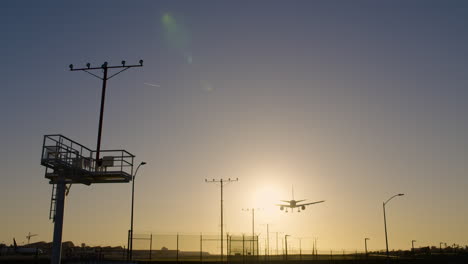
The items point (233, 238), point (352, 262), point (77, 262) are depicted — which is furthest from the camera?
point (352, 262)

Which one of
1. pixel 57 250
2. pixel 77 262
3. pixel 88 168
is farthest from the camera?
pixel 77 262

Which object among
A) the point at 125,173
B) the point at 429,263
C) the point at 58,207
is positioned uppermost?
the point at 125,173

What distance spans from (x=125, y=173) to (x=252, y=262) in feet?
104

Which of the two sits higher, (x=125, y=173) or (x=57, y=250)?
(x=125, y=173)

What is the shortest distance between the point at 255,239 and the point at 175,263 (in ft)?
40.4

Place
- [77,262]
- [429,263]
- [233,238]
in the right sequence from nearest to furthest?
[77,262] < [233,238] < [429,263]

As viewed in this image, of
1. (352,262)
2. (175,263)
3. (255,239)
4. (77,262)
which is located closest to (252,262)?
(255,239)

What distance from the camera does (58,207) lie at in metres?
27.8

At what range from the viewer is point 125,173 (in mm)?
29828

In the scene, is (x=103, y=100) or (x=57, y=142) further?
(x=103, y=100)

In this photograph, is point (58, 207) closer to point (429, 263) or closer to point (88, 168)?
point (88, 168)

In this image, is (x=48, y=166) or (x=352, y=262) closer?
(x=48, y=166)

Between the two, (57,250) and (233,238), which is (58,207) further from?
(233,238)

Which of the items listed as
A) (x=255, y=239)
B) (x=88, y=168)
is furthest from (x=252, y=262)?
(x=88, y=168)
